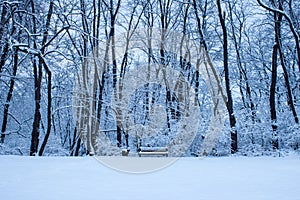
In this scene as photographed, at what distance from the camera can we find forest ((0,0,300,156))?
32.2 feet

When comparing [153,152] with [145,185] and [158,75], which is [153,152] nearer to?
[145,185]

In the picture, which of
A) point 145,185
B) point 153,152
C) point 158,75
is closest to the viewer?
point 145,185

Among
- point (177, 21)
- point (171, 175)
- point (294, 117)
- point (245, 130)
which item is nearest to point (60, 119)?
point (177, 21)

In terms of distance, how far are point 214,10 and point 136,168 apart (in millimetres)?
10253

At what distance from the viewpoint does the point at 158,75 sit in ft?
41.8

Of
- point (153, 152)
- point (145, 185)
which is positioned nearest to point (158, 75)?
point (153, 152)

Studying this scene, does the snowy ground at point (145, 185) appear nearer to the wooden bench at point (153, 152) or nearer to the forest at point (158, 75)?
the wooden bench at point (153, 152)

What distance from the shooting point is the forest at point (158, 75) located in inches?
387

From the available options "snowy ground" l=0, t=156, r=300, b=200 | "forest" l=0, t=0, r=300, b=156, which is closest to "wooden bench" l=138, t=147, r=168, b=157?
"forest" l=0, t=0, r=300, b=156

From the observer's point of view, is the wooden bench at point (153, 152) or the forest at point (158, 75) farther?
the forest at point (158, 75)

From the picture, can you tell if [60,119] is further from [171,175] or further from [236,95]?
[171,175]

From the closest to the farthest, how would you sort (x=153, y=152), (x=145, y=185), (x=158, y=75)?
(x=145, y=185) → (x=153, y=152) → (x=158, y=75)

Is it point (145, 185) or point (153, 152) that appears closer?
point (145, 185)

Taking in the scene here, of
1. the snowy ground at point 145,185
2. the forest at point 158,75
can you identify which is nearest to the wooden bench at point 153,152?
the forest at point 158,75
